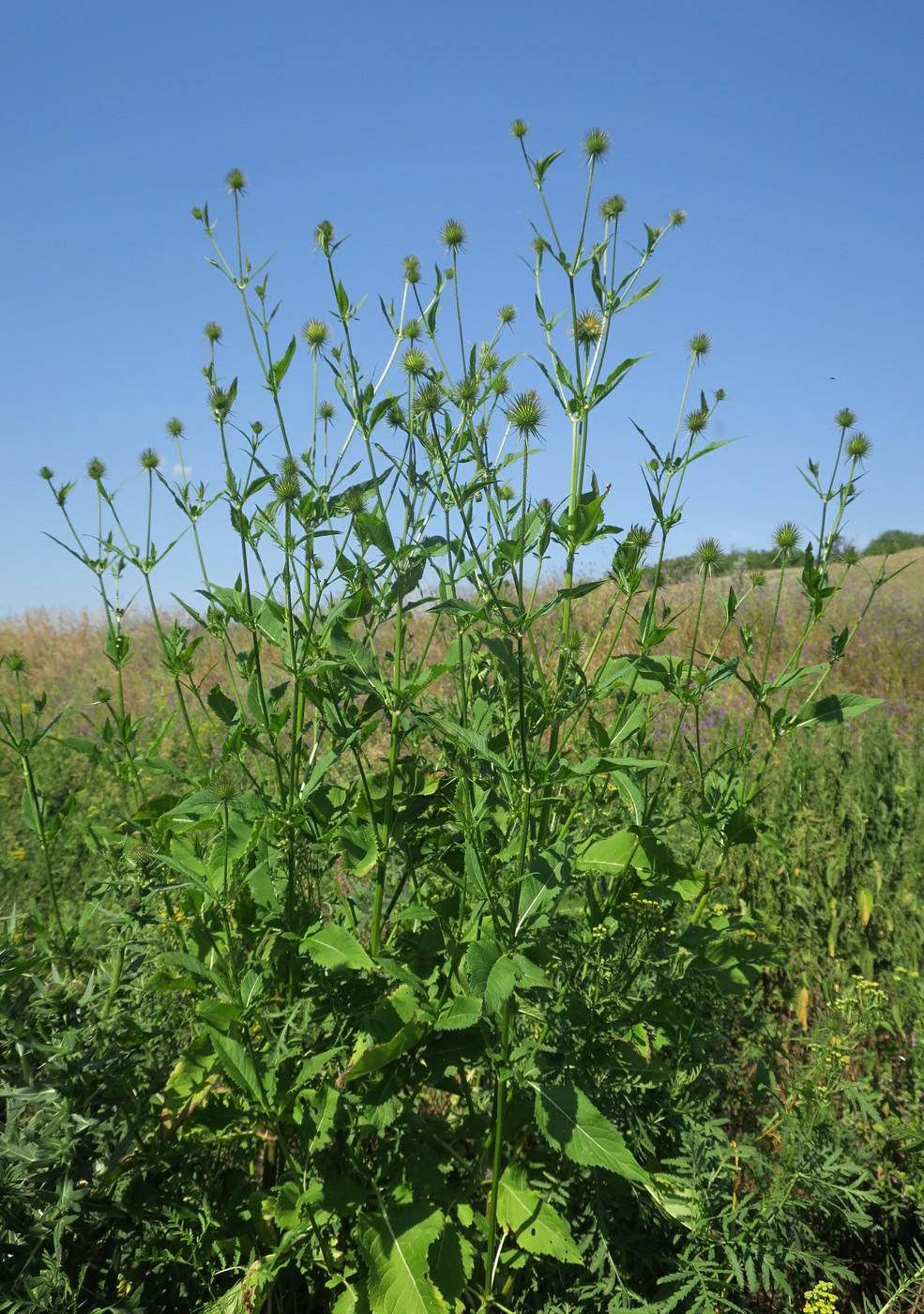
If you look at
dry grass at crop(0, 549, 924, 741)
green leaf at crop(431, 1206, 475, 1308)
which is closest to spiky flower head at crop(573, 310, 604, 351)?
green leaf at crop(431, 1206, 475, 1308)

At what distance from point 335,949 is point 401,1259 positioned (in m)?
0.56

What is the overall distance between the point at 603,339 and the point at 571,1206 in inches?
74.2

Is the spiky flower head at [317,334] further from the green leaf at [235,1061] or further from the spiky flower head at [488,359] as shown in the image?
the green leaf at [235,1061]

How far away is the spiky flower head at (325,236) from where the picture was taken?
1813mm

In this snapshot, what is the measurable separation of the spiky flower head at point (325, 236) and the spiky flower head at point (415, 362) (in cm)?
26

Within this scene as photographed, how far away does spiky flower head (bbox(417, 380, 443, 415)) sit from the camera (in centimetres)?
182

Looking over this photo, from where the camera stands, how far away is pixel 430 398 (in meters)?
1.84

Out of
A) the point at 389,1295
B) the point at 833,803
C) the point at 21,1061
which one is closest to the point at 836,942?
the point at 833,803

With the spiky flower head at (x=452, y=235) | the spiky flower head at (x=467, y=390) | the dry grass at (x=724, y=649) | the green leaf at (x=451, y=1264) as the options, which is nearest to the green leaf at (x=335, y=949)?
the green leaf at (x=451, y=1264)

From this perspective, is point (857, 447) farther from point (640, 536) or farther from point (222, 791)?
point (222, 791)

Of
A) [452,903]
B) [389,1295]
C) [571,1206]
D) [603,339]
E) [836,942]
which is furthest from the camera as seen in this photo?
[836,942]

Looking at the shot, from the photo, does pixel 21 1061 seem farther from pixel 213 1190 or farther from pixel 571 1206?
pixel 571 1206

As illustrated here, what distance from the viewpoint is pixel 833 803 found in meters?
4.03

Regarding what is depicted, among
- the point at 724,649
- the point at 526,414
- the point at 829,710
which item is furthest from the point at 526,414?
the point at 724,649
